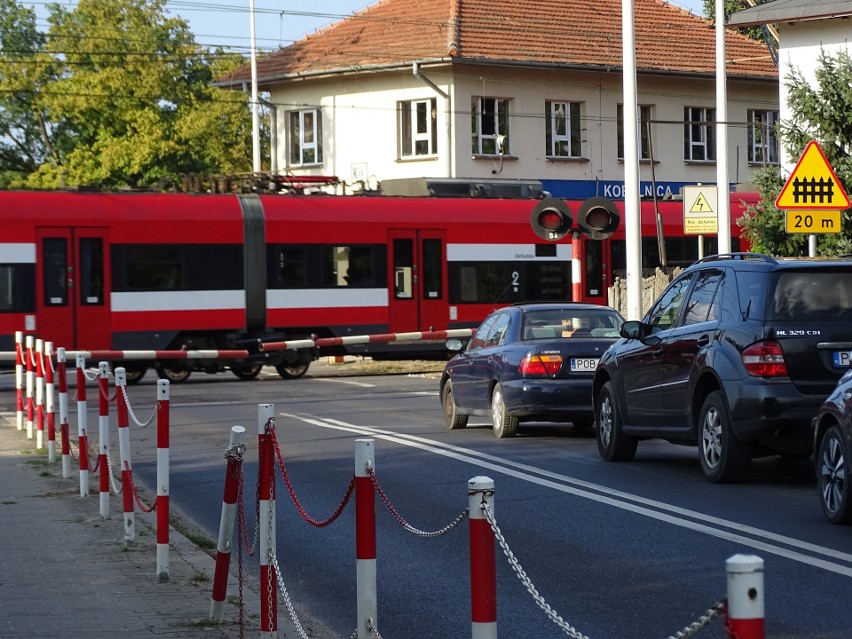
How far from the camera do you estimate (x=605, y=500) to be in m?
11.8

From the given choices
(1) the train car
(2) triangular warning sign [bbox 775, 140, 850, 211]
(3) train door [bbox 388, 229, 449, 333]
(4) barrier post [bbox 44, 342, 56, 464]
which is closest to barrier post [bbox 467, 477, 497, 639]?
(4) barrier post [bbox 44, 342, 56, 464]

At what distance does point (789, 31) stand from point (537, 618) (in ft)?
73.2

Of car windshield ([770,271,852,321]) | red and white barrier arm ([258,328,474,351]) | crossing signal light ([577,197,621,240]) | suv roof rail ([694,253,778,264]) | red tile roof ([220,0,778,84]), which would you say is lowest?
red and white barrier arm ([258,328,474,351])

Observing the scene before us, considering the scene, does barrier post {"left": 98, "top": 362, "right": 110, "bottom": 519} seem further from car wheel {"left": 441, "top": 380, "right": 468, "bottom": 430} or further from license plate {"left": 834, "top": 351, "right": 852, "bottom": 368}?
car wheel {"left": 441, "top": 380, "right": 468, "bottom": 430}

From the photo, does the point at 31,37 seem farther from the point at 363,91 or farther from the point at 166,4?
the point at 363,91

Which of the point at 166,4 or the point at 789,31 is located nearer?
the point at 789,31

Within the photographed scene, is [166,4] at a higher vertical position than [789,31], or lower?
higher

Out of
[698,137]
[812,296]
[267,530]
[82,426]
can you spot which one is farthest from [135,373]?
[698,137]

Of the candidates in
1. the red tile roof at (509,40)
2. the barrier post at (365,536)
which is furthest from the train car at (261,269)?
the barrier post at (365,536)

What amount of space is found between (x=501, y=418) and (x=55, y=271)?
14.3m

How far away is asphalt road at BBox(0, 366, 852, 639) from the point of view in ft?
25.8

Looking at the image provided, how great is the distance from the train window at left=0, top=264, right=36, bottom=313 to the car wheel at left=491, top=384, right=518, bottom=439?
1403cm

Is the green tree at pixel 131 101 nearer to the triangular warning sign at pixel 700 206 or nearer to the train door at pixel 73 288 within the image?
the train door at pixel 73 288

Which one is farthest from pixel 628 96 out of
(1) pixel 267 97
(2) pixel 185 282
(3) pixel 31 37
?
(3) pixel 31 37
